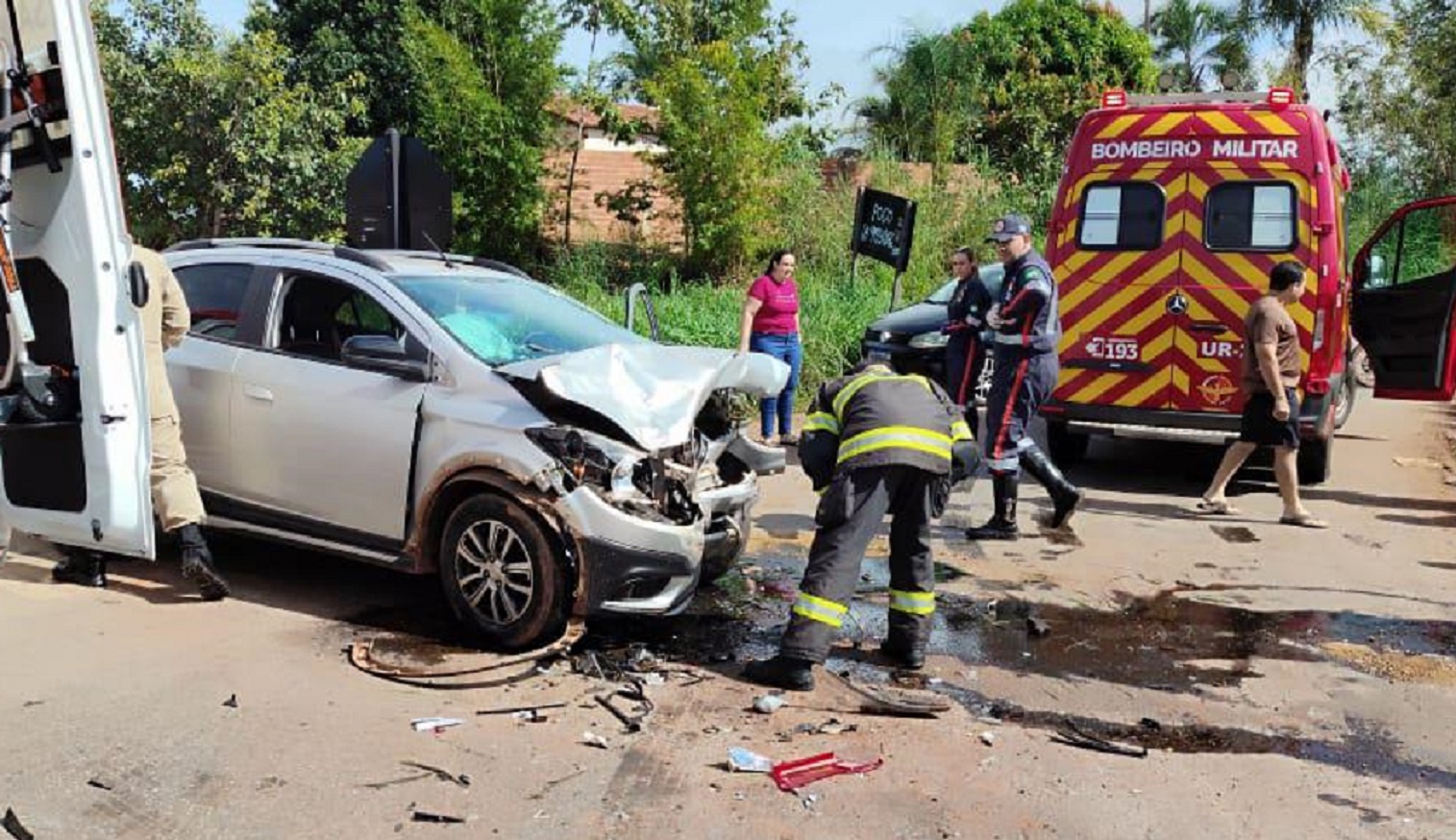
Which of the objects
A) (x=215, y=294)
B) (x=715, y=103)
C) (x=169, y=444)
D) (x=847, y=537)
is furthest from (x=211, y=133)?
(x=847, y=537)

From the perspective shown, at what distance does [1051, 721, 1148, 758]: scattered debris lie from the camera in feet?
13.7

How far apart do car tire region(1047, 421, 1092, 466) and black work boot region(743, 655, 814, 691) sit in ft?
17.4

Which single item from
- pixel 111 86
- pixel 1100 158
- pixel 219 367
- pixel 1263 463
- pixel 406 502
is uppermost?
pixel 111 86

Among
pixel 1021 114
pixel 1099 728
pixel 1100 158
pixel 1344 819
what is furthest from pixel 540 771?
pixel 1021 114

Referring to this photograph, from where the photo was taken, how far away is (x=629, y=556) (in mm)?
4781

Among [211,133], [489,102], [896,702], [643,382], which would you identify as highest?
[489,102]

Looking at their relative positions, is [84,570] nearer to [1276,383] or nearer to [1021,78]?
[1276,383]

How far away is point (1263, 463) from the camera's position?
32.5ft

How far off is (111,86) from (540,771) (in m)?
14.2

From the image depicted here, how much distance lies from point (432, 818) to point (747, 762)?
3.39 ft

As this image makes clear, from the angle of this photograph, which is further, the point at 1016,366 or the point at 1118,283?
the point at 1118,283

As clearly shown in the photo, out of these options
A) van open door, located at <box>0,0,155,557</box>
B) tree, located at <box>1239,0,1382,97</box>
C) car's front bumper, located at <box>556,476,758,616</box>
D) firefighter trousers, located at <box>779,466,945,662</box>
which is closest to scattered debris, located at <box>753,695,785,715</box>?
firefighter trousers, located at <box>779,466,945,662</box>

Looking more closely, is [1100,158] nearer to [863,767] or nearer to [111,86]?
[863,767]

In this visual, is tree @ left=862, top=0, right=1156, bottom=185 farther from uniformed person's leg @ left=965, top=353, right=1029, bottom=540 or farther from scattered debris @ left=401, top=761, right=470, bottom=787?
scattered debris @ left=401, top=761, right=470, bottom=787
